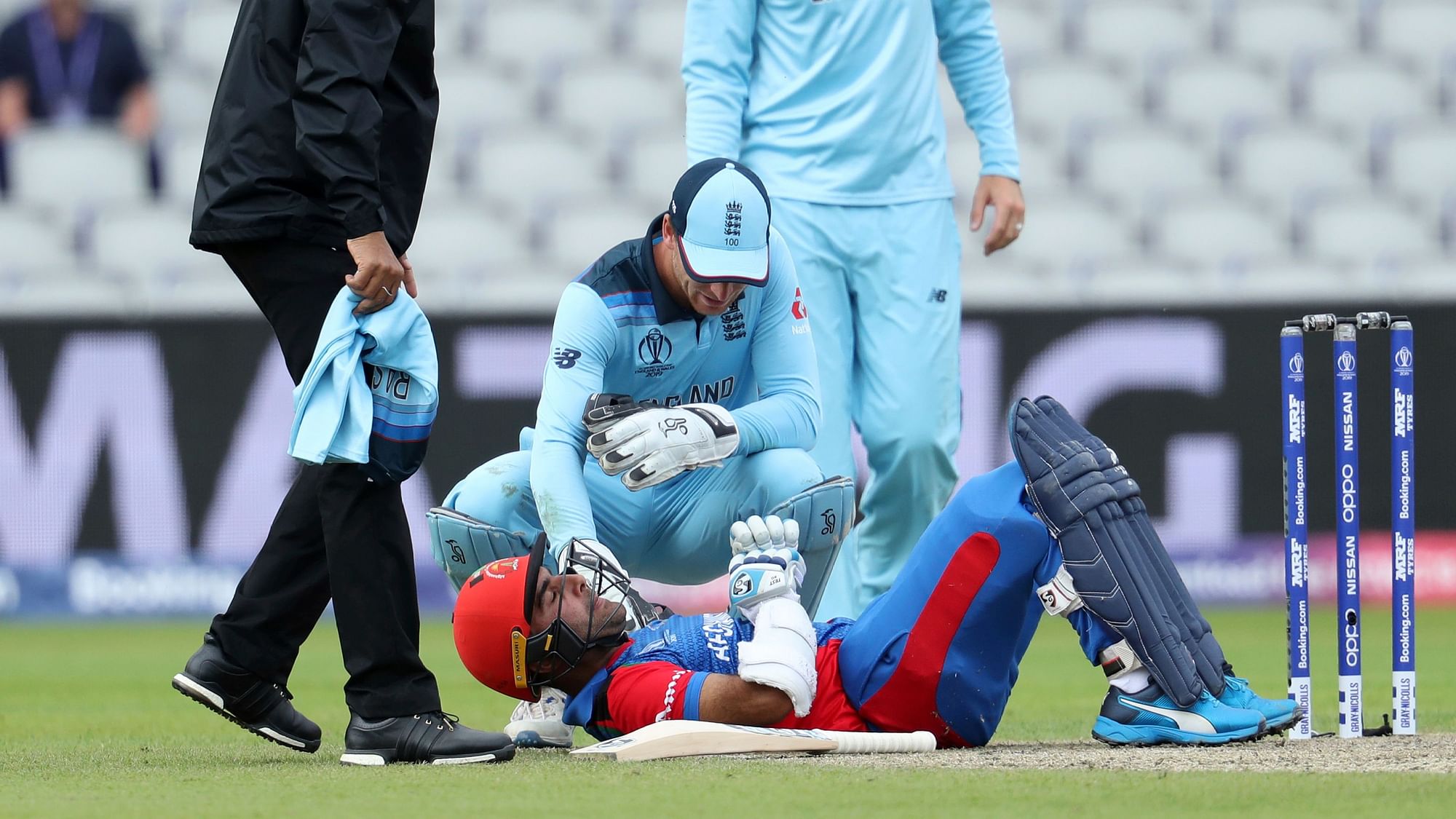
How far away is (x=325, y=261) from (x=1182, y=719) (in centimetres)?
196

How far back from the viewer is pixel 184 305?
25.5ft

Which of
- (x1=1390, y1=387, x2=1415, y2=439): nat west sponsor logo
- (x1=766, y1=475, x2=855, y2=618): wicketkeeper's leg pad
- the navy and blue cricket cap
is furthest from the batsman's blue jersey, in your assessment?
(x1=1390, y1=387, x2=1415, y2=439): nat west sponsor logo

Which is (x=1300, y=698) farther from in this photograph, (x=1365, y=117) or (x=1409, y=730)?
(x=1365, y=117)

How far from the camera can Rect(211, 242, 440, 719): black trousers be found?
11.7ft

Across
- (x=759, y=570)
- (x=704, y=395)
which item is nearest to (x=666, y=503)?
(x=704, y=395)

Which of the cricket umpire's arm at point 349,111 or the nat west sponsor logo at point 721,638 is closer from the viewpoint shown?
the cricket umpire's arm at point 349,111

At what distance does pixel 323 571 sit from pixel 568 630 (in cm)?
54

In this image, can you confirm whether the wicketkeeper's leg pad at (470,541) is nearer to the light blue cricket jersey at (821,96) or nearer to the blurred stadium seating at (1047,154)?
the light blue cricket jersey at (821,96)

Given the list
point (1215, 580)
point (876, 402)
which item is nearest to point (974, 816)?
point (876, 402)

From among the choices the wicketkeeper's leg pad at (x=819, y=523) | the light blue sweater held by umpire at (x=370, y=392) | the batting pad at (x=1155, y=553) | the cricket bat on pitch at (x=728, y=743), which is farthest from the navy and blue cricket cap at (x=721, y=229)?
the cricket bat on pitch at (x=728, y=743)

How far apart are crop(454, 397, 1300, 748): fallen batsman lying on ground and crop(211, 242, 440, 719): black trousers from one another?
20cm

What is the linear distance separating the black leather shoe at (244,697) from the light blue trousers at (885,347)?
1.73 metres

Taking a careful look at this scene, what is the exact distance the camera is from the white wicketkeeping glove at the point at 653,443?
4.00m

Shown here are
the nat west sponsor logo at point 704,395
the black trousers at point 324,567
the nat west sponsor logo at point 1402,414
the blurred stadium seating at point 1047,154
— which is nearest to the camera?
the black trousers at point 324,567
